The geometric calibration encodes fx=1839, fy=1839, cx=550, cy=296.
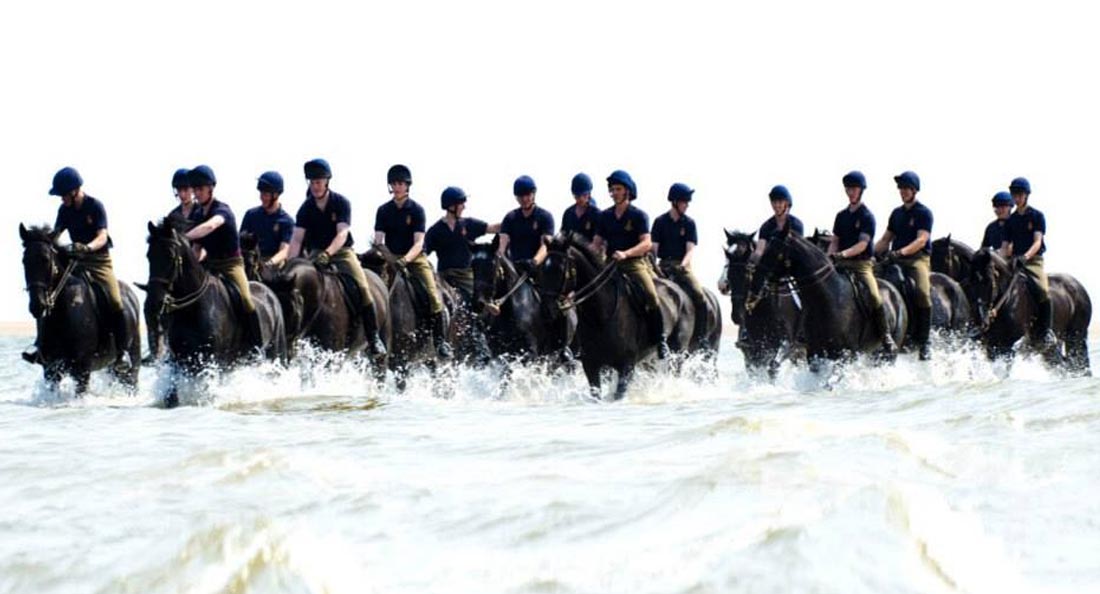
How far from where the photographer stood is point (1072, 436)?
12.1m

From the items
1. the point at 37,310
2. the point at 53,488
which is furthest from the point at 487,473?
the point at 37,310

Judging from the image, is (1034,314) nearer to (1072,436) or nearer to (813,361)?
(813,361)

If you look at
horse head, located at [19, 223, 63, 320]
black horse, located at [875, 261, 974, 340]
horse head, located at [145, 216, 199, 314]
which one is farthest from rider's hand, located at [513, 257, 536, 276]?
black horse, located at [875, 261, 974, 340]

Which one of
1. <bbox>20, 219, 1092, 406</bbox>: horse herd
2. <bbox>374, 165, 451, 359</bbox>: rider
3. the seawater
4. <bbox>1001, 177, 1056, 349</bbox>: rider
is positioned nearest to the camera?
the seawater

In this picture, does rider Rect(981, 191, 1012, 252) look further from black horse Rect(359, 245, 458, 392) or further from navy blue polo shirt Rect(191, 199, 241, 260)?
navy blue polo shirt Rect(191, 199, 241, 260)

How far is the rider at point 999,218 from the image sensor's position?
2400cm

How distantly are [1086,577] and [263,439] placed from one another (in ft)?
22.9

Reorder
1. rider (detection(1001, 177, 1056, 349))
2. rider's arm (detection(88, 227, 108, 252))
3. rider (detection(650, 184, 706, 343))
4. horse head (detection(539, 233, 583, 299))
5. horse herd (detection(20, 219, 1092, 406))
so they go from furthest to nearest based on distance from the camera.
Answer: rider (detection(1001, 177, 1056, 349))
rider (detection(650, 184, 706, 343))
horse head (detection(539, 233, 583, 299))
rider's arm (detection(88, 227, 108, 252))
horse herd (detection(20, 219, 1092, 406))

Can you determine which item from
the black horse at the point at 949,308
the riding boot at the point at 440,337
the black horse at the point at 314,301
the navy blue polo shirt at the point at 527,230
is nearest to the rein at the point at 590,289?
the navy blue polo shirt at the point at 527,230

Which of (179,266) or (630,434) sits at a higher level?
(179,266)

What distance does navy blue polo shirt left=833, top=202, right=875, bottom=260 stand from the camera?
19781 mm

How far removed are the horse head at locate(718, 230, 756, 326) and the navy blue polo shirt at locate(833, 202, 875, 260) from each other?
0.94 m

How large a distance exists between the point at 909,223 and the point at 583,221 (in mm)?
4050

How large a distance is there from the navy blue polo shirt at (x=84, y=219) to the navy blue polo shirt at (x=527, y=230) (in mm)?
4833
